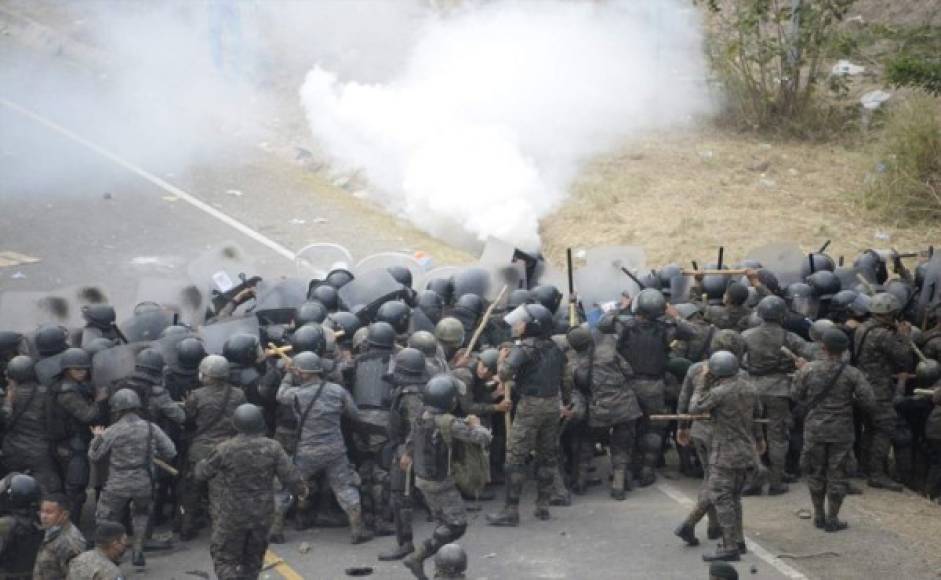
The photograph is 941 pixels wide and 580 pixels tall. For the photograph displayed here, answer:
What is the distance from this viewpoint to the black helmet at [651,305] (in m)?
11.3

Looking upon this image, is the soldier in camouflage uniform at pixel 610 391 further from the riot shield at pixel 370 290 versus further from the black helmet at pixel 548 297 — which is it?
the riot shield at pixel 370 290

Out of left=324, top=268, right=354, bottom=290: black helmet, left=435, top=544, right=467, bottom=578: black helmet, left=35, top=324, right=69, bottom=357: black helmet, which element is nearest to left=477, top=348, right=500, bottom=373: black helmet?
left=324, top=268, right=354, bottom=290: black helmet

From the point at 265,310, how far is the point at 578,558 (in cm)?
409

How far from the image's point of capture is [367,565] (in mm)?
9945

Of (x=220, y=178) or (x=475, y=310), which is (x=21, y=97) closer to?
(x=220, y=178)

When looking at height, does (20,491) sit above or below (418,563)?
above

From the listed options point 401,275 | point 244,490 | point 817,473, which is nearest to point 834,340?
point 817,473

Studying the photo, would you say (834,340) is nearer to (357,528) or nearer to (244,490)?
(357,528)

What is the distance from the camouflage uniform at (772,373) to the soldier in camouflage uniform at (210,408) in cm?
418

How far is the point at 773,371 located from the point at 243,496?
4.61 metres

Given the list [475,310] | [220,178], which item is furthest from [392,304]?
[220,178]

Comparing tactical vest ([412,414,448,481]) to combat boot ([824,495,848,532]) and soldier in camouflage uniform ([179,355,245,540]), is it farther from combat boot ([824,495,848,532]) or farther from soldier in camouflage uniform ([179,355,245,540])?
combat boot ([824,495,848,532])

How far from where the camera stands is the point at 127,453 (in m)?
9.77

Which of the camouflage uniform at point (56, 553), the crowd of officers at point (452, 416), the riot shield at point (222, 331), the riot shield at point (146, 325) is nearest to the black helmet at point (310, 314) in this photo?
the crowd of officers at point (452, 416)
